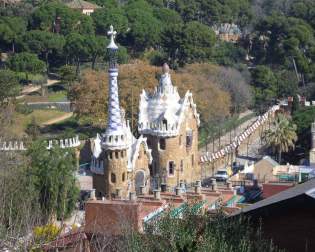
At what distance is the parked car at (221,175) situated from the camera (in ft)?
131

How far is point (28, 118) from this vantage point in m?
55.3

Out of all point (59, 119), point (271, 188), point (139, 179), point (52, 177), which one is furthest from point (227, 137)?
point (271, 188)

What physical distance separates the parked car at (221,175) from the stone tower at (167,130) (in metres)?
2.34

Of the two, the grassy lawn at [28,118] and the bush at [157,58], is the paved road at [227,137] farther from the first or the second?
the grassy lawn at [28,118]

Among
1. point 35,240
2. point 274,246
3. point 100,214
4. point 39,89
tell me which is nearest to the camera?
point 274,246

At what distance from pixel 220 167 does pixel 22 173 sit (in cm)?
1579

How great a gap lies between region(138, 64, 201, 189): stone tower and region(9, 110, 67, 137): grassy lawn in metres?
11.6

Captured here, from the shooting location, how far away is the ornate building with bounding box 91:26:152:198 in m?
33.1

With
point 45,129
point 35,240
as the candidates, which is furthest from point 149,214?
point 45,129

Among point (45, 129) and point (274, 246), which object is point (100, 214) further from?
point (45, 129)

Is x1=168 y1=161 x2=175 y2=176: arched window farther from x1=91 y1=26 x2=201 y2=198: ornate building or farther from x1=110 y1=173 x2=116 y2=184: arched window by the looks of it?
x1=110 y1=173 x2=116 y2=184: arched window

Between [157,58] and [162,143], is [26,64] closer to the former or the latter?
[157,58]

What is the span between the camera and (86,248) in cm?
1938

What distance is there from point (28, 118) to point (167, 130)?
809 inches
